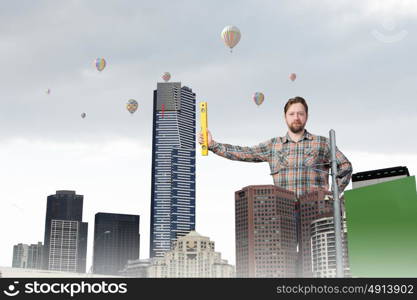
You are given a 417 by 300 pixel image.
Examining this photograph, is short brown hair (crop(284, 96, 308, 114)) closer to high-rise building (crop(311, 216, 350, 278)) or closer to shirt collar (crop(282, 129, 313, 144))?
shirt collar (crop(282, 129, 313, 144))

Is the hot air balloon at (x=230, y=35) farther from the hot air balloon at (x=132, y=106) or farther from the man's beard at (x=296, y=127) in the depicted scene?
the hot air balloon at (x=132, y=106)

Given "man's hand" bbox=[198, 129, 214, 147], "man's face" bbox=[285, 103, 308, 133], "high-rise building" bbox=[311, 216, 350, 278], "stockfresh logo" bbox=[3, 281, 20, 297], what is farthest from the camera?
"high-rise building" bbox=[311, 216, 350, 278]

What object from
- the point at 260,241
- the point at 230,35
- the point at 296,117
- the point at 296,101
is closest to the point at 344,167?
the point at 296,117

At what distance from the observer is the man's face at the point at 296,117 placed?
1181 inches

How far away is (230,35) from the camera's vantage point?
39344mm

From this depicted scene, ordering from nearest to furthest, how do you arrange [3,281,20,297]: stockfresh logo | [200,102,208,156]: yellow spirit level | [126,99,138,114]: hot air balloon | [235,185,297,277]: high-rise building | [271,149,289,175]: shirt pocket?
1. [3,281,20,297]: stockfresh logo
2. [200,102,208,156]: yellow spirit level
3. [271,149,289,175]: shirt pocket
4. [126,99,138,114]: hot air balloon
5. [235,185,297,277]: high-rise building

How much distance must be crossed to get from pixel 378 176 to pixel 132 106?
4845cm

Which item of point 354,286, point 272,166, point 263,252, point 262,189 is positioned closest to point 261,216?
point 262,189

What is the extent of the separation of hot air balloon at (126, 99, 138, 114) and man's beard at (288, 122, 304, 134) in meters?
38.5

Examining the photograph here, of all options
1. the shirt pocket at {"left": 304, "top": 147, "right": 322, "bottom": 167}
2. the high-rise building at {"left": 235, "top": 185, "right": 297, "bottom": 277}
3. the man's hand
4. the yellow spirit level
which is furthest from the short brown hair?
the high-rise building at {"left": 235, "top": 185, "right": 297, "bottom": 277}

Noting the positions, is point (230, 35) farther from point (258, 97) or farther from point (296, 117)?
point (296, 117)

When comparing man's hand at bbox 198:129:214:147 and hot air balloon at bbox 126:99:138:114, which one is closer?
man's hand at bbox 198:129:214:147

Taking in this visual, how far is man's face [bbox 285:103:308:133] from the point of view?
30.0 meters

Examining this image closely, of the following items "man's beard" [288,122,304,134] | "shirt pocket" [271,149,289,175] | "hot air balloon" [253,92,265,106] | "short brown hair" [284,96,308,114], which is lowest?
"shirt pocket" [271,149,289,175]
